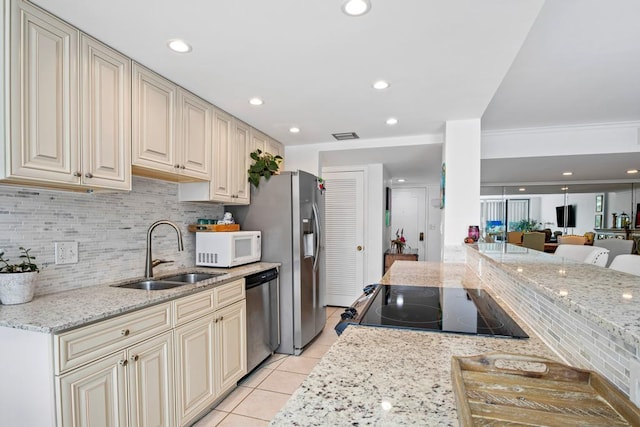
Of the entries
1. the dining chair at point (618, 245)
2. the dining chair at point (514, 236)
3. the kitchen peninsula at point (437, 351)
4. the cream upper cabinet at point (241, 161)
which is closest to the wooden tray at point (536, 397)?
the kitchen peninsula at point (437, 351)

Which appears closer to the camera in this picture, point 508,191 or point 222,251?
point 222,251

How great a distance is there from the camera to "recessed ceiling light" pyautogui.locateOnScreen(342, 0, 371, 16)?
4.68ft

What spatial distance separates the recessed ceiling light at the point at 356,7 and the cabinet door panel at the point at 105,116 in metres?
1.31

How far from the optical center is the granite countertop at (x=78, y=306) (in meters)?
1.27

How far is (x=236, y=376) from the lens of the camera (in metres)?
2.41

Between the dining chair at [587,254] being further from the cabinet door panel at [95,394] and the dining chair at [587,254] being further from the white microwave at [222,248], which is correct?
the cabinet door panel at [95,394]

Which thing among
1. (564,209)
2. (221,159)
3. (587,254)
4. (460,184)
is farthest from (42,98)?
(564,209)

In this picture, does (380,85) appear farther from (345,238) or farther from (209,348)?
(345,238)

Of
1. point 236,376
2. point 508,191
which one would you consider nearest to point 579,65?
point 236,376

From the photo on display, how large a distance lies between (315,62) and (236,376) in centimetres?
224

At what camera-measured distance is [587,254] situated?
300 centimetres

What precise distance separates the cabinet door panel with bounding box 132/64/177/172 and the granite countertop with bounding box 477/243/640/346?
6.74ft

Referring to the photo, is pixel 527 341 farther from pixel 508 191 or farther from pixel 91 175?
pixel 508 191

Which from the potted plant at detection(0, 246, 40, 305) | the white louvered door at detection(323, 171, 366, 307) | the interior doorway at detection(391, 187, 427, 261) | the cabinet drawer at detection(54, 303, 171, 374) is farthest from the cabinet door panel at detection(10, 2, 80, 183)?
the interior doorway at detection(391, 187, 427, 261)
